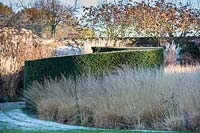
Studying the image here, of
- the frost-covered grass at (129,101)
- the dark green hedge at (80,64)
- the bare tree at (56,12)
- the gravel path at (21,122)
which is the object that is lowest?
the gravel path at (21,122)

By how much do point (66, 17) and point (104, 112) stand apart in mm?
15789

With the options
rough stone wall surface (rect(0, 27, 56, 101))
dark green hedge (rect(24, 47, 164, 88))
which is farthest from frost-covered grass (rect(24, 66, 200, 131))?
rough stone wall surface (rect(0, 27, 56, 101))

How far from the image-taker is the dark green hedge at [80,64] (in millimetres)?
12180

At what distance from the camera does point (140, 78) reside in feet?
34.9

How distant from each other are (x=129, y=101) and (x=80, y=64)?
107 inches

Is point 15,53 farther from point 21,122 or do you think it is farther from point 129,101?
point 129,101

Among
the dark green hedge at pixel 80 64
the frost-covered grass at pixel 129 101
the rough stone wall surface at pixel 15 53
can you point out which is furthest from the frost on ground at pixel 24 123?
the rough stone wall surface at pixel 15 53

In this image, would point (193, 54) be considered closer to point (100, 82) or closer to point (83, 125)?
point (100, 82)

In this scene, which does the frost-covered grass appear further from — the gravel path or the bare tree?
the bare tree

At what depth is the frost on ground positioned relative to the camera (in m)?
8.74

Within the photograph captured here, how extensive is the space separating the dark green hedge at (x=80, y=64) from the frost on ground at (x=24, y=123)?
1613 millimetres

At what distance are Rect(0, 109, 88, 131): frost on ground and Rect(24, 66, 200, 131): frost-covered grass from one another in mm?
433

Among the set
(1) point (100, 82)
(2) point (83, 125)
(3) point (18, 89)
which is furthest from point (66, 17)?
(2) point (83, 125)

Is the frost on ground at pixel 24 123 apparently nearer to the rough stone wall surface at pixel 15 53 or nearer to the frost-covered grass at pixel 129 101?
the frost-covered grass at pixel 129 101
